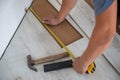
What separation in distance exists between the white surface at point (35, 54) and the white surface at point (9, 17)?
0.05m

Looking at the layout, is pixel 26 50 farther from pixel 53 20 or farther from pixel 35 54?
pixel 53 20

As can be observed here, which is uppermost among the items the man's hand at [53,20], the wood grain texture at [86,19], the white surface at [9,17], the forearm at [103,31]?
the white surface at [9,17]

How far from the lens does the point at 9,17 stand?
131 cm

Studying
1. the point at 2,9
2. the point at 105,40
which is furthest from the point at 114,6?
the point at 2,9

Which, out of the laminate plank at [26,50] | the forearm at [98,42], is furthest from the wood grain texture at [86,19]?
the forearm at [98,42]

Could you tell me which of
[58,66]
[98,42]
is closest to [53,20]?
[58,66]

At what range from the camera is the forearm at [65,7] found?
1.36 metres

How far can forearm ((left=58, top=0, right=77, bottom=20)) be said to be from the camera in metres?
1.36

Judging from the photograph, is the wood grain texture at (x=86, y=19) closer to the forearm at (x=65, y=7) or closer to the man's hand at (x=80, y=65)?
the forearm at (x=65, y=7)

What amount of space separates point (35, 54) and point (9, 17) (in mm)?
280

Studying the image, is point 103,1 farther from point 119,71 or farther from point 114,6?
point 119,71

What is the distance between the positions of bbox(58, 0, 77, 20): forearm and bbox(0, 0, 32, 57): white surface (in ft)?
0.91

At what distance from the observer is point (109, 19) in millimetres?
751

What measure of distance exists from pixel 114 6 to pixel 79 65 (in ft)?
1.32
